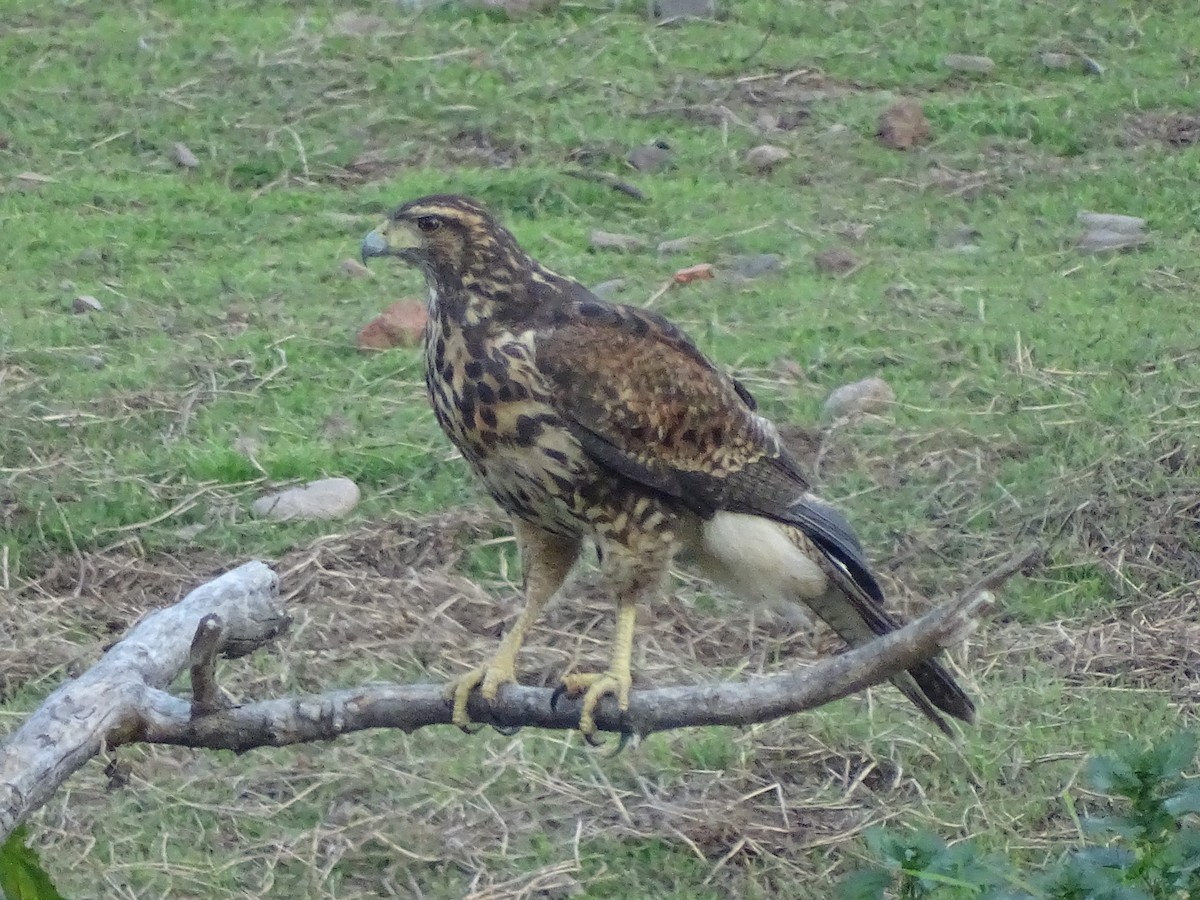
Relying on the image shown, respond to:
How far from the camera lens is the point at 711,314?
23.0ft

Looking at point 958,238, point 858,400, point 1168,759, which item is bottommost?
point 958,238

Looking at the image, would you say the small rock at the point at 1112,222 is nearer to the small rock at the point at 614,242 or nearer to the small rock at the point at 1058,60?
the small rock at the point at 1058,60

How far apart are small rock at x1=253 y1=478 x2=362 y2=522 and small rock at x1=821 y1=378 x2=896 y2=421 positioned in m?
1.59

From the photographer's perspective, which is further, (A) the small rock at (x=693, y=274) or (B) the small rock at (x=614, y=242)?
(B) the small rock at (x=614, y=242)

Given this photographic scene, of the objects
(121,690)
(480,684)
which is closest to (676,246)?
(480,684)

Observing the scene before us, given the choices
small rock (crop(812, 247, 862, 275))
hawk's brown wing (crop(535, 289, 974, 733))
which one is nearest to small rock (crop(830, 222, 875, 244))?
small rock (crop(812, 247, 862, 275))

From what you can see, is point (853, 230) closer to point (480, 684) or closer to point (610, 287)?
point (610, 287)

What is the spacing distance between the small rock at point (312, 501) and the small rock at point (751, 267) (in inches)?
88.8

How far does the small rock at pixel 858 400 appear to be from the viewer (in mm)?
6141

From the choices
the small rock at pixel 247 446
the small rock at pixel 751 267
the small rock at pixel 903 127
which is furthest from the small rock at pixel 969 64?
the small rock at pixel 247 446

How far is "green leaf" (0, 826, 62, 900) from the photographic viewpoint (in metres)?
3.21

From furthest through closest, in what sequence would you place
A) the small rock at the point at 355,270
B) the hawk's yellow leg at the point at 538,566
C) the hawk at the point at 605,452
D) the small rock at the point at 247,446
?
the small rock at the point at 355,270 < the small rock at the point at 247,446 < the hawk's yellow leg at the point at 538,566 < the hawk at the point at 605,452

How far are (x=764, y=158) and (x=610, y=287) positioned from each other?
172 cm

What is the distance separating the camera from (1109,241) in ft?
25.0
